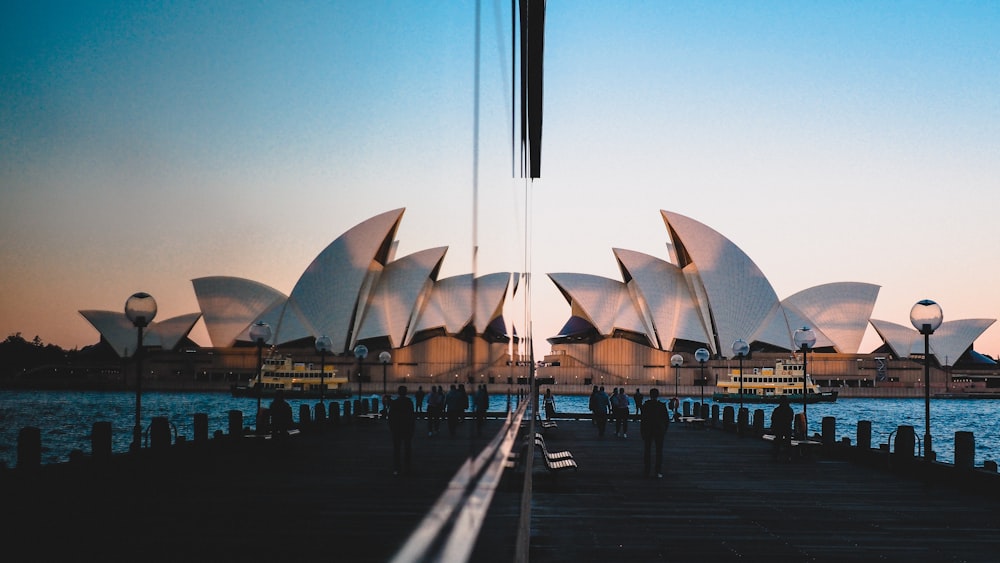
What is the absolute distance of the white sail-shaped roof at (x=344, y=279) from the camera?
5265 centimetres

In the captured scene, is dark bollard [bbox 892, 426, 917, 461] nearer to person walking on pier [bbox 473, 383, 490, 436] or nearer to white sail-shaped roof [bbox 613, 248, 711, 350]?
person walking on pier [bbox 473, 383, 490, 436]

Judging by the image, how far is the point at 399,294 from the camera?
56.6 metres

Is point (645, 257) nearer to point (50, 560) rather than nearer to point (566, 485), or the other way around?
point (566, 485)

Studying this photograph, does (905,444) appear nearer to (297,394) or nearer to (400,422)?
(400,422)

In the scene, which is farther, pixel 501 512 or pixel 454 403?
pixel 454 403

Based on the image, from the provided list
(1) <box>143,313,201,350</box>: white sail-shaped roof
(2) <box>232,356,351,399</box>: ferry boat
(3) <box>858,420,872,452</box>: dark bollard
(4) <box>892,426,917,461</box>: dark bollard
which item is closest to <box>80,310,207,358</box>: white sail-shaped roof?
(1) <box>143,313,201,350</box>: white sail-shaped roof

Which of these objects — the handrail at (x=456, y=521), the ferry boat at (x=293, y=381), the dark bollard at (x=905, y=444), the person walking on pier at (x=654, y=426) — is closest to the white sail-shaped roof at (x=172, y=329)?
the ferry boat at (x=293, y=381)

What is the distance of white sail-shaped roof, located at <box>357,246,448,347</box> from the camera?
55.4m

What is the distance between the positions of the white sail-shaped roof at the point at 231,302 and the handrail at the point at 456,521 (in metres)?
60.0

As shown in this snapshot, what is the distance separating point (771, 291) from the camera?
58125mm

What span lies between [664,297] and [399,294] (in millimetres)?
17129

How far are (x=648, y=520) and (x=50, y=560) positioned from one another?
397cm

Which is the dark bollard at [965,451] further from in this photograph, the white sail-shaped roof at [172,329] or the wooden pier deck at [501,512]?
the white sail-shaped roof at [172,329]

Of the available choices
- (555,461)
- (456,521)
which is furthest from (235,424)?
(456,521)
